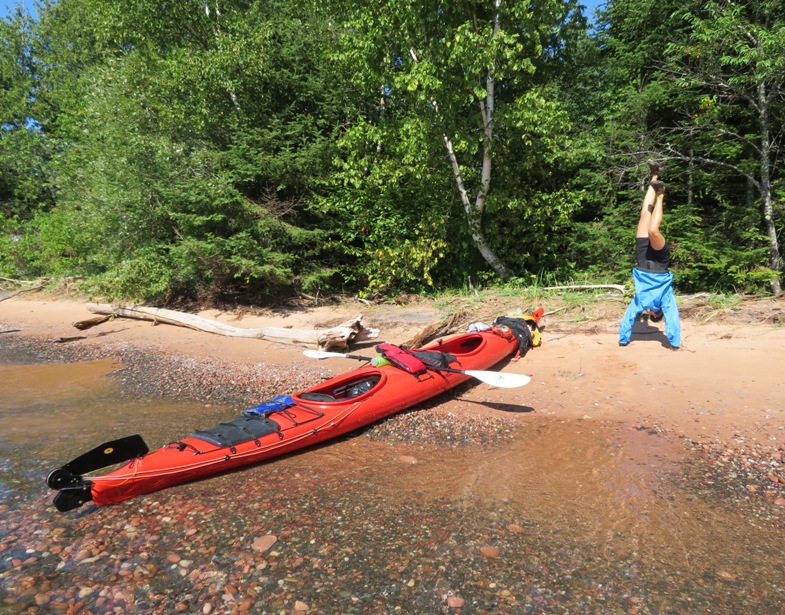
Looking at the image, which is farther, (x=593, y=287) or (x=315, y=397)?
(x=593, y=287)

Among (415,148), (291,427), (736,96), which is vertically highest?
(736,96)

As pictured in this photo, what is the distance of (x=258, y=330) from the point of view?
932cm

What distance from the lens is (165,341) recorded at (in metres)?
9.86

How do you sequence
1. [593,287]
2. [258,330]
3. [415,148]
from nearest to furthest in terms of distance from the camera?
[258,330]
[593,287]
[415,148]

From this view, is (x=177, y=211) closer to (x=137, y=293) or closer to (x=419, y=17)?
(x=137, y=293)

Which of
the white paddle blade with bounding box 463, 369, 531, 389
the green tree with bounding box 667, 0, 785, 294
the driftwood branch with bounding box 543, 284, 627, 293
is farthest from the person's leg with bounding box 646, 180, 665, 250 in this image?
the green tree with bounding box 667, 0, 785, 294

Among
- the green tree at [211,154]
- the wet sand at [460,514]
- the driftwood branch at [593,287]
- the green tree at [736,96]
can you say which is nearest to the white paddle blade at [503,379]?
the wet sand at [460,514]

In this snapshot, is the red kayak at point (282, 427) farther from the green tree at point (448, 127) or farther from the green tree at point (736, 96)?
the green tree at point (736, 96)

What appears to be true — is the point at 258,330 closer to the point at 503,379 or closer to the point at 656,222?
the point at 503,379

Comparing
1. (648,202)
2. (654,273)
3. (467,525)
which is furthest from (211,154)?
(467,525)

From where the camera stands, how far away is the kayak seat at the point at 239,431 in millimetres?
4156

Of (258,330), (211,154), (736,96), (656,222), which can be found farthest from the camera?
(211,154)

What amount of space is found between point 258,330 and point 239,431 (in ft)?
17.2

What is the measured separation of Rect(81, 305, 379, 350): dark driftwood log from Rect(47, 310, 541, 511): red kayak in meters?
2.05
